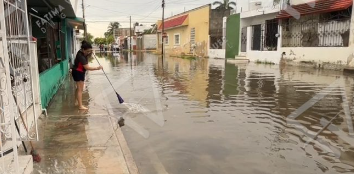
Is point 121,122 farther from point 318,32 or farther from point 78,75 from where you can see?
point 318,32

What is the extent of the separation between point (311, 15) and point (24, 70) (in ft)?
50.9

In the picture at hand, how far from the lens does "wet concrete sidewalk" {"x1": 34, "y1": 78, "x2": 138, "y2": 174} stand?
3414 mm

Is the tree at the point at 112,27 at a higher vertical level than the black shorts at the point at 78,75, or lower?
higher

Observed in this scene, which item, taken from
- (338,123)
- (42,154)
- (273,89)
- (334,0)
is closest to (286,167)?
(338,123)

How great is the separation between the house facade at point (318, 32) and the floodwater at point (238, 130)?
234 inches

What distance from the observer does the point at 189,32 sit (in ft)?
107

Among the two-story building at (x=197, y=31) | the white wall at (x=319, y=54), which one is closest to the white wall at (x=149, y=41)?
the two-story building at (x=197, y=31)

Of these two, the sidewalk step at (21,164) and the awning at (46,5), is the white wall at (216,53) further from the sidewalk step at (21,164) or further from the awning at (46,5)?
the sidewalk step at (21,164)

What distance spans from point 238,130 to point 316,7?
41.3 ft

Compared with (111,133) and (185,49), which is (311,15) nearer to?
(111,133)

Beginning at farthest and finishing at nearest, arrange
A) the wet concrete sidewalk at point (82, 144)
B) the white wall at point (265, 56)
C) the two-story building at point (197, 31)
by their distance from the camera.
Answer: the two-story building at point (197, 31) → the white wall at point (265, 56) → the wet concrete sidewalk at point (82, 144)

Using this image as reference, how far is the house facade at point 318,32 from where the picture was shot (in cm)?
1372

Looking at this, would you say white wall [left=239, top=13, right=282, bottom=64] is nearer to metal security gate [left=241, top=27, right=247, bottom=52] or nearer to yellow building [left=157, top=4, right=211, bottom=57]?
metal security gate [left=241, top=27, right=247, bottom=52]

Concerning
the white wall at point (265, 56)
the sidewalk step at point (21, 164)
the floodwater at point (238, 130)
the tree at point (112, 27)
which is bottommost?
the floodwater at point (238, 130)
